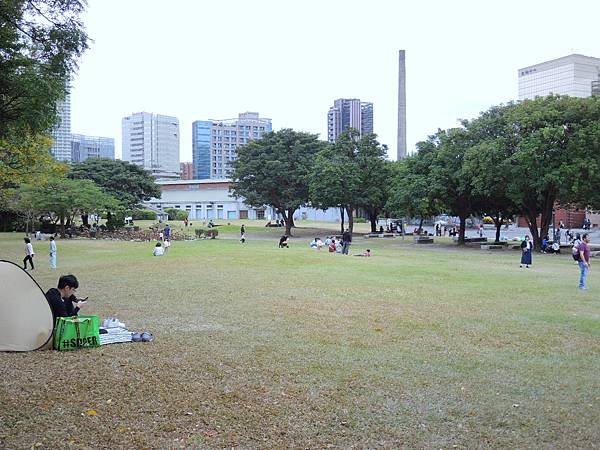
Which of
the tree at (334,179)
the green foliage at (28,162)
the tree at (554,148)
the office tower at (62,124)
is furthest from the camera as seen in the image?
the tree at (334,179)

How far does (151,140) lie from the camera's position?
128375 millimetres

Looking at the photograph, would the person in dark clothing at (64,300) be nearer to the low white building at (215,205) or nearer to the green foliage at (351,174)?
the green foliage at (351,174)

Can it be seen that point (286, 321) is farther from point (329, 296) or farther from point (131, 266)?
point (131, 266)

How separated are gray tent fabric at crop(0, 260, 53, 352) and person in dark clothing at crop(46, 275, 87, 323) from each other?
190 mm

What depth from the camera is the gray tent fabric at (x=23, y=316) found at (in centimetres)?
764

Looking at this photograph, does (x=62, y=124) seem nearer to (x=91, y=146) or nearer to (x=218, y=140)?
(x=218, y=140)

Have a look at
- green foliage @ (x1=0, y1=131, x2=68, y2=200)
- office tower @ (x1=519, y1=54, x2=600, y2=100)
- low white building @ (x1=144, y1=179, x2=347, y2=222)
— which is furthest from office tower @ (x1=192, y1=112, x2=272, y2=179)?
green foliage @ (x1=0, y1=131, x2=68, y2=200)

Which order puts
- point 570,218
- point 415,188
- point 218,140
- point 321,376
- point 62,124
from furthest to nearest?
point 218,140, point 570,218, point 415,188, point 62,124, point 321,376

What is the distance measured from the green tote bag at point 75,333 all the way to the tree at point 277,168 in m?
39.5

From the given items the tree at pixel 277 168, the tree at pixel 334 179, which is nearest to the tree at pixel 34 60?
the tree at pixel 334 179

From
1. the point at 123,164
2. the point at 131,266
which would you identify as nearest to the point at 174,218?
the point at 123,164

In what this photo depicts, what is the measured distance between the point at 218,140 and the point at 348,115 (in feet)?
106

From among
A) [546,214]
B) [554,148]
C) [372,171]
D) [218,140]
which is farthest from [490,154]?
[218,140]

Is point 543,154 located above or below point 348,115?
below
